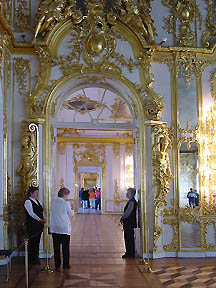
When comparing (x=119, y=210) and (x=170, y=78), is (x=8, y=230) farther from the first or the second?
(x=119, y=210)

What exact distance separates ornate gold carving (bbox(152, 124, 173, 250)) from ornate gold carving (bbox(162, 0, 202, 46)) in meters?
2.13

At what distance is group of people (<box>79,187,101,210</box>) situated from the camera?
79.8 feet

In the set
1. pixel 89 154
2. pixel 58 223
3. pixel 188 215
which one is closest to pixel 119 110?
pixel 188 215

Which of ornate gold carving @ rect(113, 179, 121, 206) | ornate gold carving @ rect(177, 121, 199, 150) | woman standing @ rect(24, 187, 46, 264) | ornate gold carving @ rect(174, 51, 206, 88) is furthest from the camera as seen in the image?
ornate gold carving @ rect(113, 179, 121, 206)

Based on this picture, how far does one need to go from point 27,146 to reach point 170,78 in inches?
135

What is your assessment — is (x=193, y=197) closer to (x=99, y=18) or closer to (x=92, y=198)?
(x=99, y=18)

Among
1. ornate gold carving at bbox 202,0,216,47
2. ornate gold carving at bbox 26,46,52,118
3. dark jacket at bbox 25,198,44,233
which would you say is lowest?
dark jacket at bbox 25,198,44,233

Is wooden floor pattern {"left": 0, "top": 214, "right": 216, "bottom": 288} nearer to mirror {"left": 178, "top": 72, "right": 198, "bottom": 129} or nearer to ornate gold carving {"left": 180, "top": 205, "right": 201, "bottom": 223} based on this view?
ornate gold carving {"left": 180, "top": 205, "right": 201, "bottom": 223}

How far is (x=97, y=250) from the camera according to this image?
9688mm

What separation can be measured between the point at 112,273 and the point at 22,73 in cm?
452

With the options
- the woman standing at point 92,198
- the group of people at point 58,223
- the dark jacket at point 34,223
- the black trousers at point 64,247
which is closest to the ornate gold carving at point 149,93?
the group of people at point 58,223

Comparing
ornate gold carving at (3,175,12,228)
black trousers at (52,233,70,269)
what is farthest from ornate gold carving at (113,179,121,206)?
black trousers at (52,233,70,269)

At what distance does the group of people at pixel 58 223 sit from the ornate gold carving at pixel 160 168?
1.53ft

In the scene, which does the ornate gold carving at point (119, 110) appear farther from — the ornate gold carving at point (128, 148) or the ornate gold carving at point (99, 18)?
the ornate gold carving at point (128, 148)
